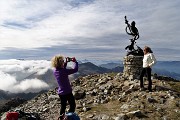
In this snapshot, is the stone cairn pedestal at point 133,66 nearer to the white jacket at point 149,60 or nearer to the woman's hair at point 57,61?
the white jacket at point 149,60

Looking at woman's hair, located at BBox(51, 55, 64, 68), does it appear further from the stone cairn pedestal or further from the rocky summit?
the stone cairn pedestal

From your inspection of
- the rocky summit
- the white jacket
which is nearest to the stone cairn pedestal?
the rocky summit

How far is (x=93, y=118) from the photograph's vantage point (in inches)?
763

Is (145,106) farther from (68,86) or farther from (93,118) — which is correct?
(68,86)

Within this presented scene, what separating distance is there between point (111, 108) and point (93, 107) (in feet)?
4.78

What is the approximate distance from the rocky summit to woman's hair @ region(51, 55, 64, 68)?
626cm

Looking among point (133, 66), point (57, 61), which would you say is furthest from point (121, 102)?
point (57, 61)

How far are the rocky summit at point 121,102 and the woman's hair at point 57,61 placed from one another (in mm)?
6259

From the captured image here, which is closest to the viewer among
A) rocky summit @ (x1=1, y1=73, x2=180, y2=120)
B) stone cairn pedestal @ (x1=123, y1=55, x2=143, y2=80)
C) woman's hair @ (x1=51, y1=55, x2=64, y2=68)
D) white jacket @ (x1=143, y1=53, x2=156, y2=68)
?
woman's hair @ (x1=51, y1=55, x2=64, y2=68)

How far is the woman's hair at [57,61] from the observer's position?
13.6m

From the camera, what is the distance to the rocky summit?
19.3 meters

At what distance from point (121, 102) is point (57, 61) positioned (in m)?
10.8

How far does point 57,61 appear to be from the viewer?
13781 mm

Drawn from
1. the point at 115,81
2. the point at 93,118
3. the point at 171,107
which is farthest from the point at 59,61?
the point at 115,81
